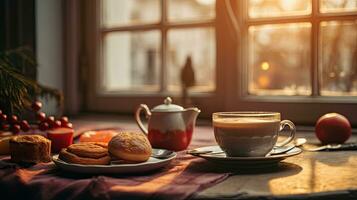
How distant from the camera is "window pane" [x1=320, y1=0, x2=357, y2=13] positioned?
1.35 m

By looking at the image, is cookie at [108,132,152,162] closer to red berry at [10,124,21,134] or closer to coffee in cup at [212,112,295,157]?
coffee in cup at [212,112,295,157]

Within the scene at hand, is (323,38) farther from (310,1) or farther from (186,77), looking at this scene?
(186,77)

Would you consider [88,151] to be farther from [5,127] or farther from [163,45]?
[163,45]

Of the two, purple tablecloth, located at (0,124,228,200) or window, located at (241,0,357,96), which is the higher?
window, located at (241,0,357,96)

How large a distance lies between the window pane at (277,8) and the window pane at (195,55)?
0.49 feet

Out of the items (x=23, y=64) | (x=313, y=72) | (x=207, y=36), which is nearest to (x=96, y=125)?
(x=23, y=64)

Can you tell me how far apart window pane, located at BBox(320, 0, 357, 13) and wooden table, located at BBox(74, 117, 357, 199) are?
0.51 m

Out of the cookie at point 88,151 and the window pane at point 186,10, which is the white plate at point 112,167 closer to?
the cookie at point 88,151

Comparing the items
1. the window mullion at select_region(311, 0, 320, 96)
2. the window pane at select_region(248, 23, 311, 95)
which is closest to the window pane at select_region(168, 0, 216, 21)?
the window pane at select_region(248, 23, 311, 95)

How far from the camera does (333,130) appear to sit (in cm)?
110

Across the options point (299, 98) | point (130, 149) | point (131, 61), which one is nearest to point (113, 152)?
point (130, 149)

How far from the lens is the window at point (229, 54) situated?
1.37m

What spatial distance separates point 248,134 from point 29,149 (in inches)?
14.8

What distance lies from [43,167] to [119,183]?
20 centimetres
